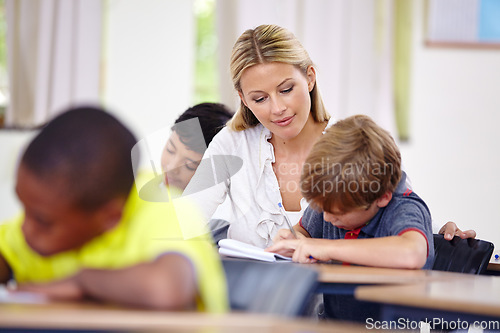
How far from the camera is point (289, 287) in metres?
0.95

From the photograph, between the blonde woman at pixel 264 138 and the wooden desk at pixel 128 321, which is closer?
the wooden desk at pixel 128 321

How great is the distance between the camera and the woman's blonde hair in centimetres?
207

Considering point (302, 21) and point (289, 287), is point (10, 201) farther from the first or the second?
point (289, 287)

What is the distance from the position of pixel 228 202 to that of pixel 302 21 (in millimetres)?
2748

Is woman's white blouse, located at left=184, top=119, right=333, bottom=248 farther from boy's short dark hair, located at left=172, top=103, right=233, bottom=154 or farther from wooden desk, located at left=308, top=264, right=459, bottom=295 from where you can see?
wooden desk, located at left=308, top=264, right=459, bottom=295

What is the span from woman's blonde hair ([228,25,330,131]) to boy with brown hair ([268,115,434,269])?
49cm

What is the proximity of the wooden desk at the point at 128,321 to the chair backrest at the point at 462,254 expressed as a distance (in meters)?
1.02

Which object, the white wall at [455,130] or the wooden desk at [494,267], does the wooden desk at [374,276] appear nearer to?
the wooden desk at [494,267]

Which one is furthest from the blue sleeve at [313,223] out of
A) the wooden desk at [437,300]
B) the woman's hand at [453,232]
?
the wooden desk at [437,300]

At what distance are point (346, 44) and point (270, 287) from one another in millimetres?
4027

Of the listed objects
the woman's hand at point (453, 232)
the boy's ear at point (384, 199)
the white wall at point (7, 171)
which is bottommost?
the white wall at point (7, 171)

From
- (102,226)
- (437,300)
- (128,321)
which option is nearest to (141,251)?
(102,226)

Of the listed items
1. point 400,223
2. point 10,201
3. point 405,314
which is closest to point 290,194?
point 400,223

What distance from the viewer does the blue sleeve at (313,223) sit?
1.81 meters
